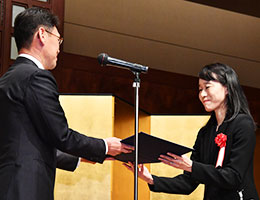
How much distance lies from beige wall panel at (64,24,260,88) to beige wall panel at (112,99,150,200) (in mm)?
1464

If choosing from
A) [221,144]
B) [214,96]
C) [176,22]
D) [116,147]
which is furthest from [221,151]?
[176,22]

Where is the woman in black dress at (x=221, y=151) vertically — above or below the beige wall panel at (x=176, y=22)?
below

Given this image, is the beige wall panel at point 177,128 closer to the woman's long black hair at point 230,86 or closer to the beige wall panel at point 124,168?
the beige wall panel at point 124,168

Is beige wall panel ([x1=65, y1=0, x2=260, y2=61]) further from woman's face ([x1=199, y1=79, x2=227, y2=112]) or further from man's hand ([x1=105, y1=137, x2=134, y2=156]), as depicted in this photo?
man's hand ([x1=105, y1=137, x2=134, y2=156])

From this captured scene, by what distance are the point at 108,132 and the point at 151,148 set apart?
1255 millimetres

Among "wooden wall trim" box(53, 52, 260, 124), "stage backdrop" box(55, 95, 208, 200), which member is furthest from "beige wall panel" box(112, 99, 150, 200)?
"wooden wall trim" box(53, 52, 260, 124)

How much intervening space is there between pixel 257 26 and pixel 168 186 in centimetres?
433

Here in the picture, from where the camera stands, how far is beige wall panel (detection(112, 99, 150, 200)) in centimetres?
384

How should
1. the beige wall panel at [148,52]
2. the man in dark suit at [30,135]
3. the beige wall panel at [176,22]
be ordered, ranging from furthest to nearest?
1. the beige wall panel at [176,22]
2. the beige wall panel at [148,52]
3. the man in dark suit at [30,135]

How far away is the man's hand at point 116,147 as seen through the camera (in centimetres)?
224

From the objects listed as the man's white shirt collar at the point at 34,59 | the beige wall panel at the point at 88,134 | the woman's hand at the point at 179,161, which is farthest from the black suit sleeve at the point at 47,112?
the beige wall panel at the point at 88,134

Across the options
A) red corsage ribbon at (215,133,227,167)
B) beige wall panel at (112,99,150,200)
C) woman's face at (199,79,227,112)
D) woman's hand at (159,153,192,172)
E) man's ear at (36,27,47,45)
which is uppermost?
man's ear at (36,27,47,45)

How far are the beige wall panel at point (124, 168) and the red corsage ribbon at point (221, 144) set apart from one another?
1483 mm

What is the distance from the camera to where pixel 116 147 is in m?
2.26
